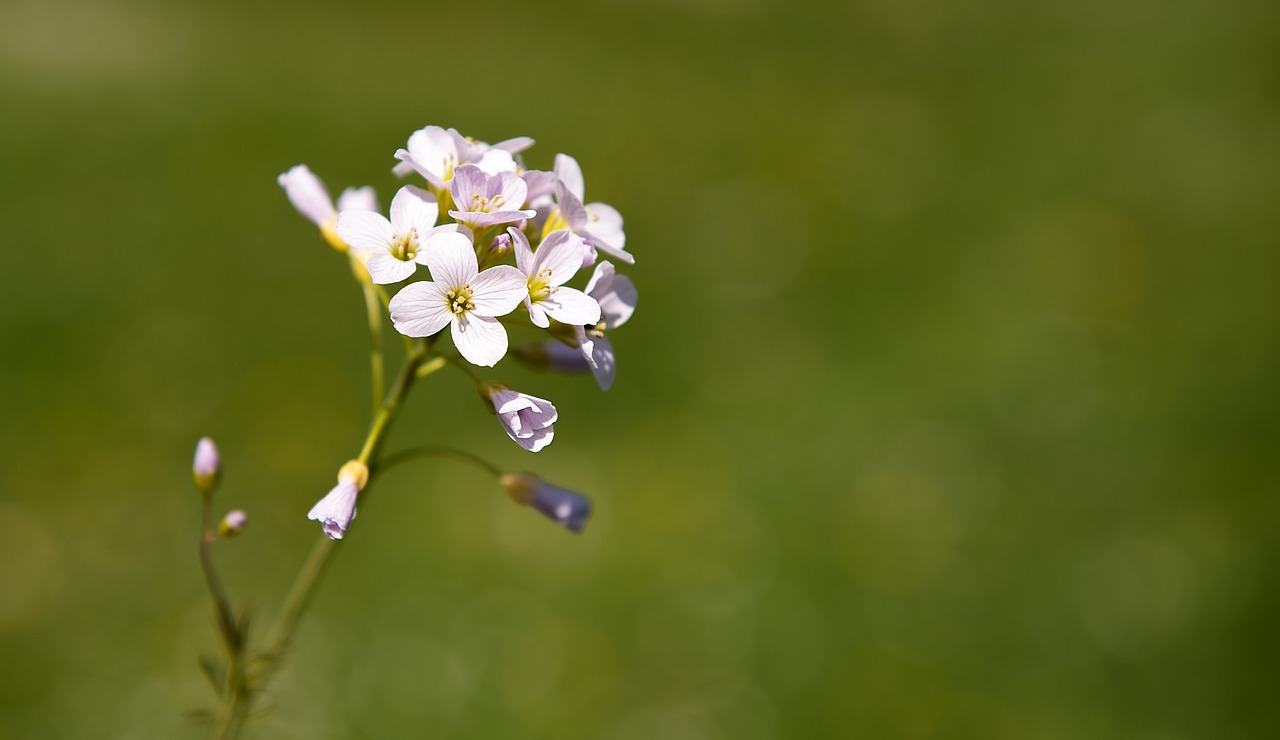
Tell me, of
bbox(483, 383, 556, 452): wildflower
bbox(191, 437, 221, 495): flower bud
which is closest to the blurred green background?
bbox(191, 437, 221, 495): flower bud

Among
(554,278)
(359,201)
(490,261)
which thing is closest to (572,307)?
(554,278)

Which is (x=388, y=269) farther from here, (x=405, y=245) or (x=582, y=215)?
(x=582, y=215)

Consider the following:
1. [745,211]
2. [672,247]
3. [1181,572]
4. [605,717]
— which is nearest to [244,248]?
[672,247]

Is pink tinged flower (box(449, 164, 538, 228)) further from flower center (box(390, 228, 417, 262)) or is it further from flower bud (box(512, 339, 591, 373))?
flower bud (box(512, 339, 591, 373))

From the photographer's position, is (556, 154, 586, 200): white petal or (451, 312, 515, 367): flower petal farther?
(556, 154, 586, 200): white petal

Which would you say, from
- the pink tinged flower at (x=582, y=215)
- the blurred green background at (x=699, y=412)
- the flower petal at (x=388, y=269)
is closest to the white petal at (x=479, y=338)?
the flower petal at (x=388, y=269)
